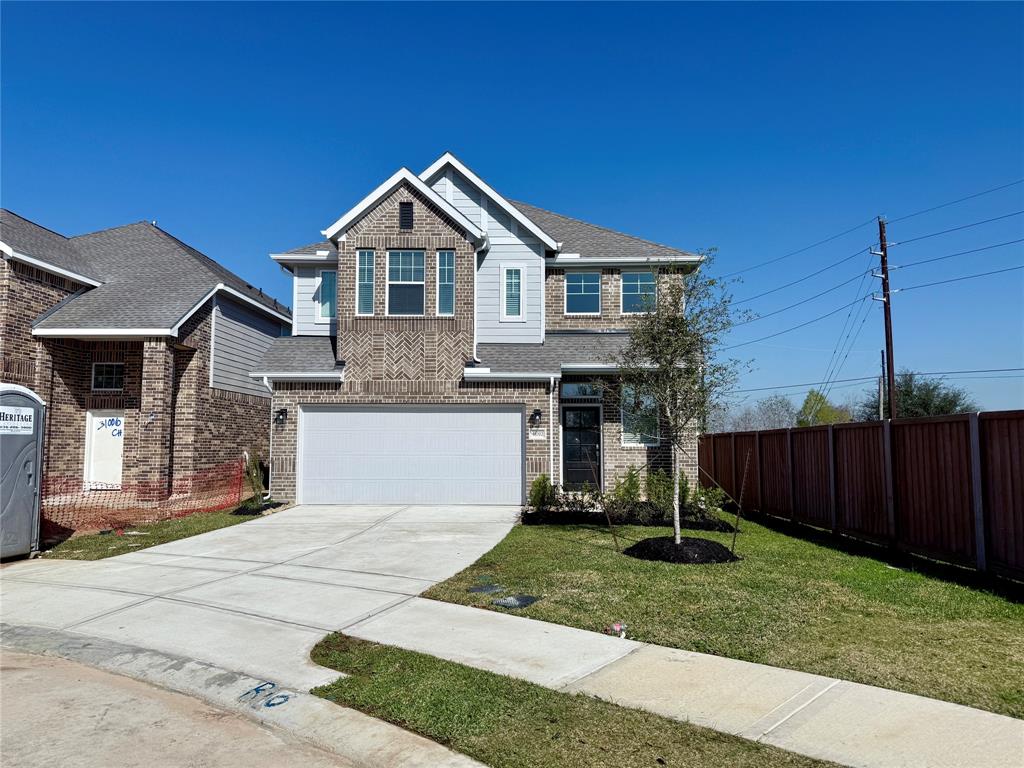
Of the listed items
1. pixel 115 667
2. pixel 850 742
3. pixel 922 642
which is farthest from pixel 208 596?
pixel 922 642

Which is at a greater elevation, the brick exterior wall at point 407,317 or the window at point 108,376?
the brick exterior wall at point 407,317

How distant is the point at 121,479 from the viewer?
17.8m

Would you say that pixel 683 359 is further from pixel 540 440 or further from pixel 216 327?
pixel 216 327

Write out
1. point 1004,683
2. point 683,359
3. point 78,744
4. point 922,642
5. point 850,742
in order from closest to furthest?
point 850,742 < point 78,744 < point 1004,683 < point 922,642 < point 683,359

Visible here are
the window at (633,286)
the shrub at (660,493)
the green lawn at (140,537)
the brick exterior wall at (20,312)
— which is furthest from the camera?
the window at (633,286)

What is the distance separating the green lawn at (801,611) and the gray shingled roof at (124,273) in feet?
39.5

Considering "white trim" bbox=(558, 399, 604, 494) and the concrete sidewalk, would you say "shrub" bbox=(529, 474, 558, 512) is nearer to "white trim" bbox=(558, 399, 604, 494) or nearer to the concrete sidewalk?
"white trim" bbox=(558, 399, 604, 494)

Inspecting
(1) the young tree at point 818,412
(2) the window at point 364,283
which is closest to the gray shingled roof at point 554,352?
(2) the window at point 364,283

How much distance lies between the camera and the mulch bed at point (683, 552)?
361 inches

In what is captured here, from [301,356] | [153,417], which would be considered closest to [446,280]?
[301,356]

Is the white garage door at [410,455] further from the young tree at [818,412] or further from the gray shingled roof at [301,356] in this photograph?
the young tree at [818,412]

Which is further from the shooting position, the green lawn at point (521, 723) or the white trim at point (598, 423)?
the white trim at point (598, 423)

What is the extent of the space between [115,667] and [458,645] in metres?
2.92

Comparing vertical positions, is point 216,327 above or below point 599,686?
above
